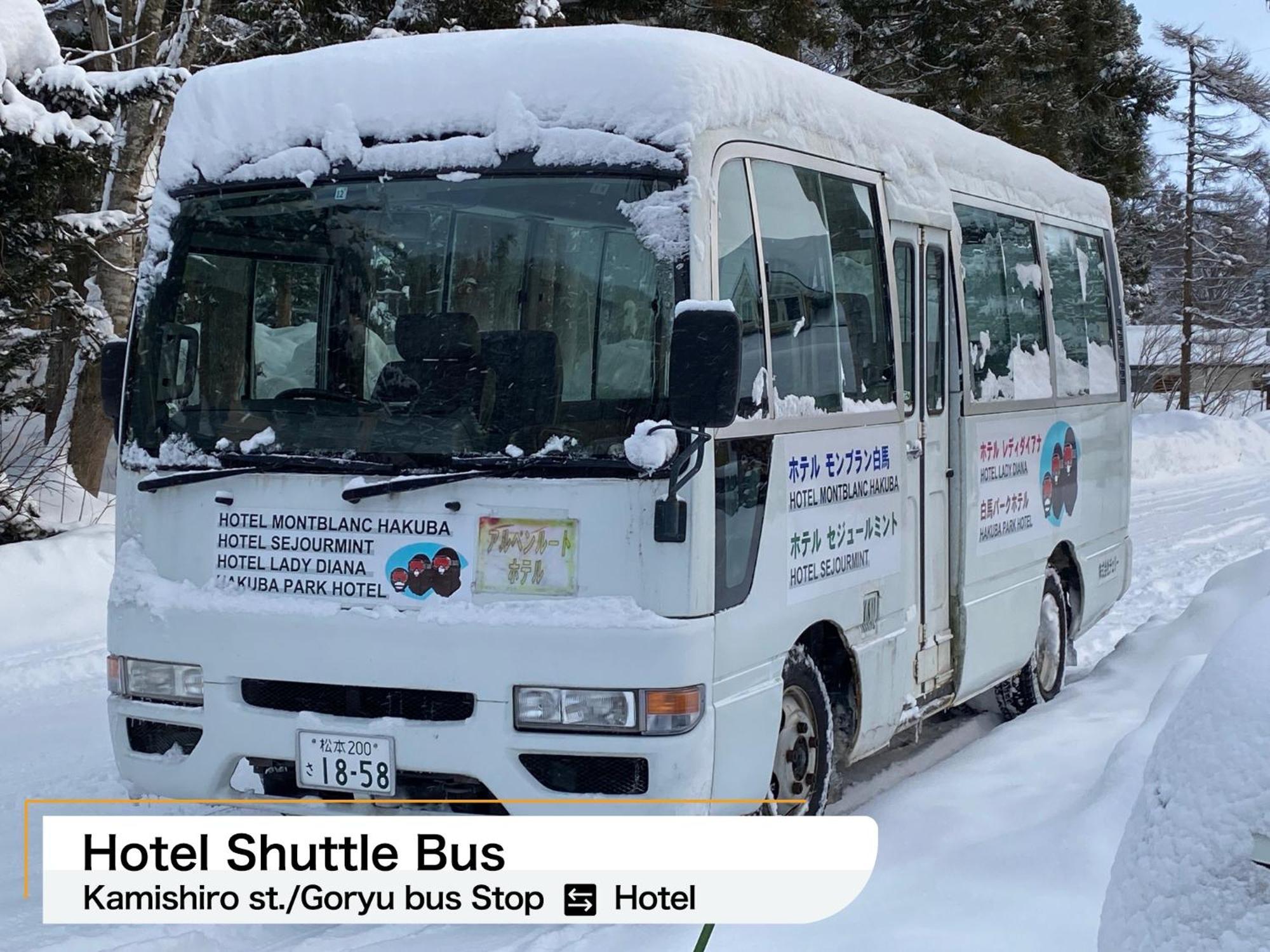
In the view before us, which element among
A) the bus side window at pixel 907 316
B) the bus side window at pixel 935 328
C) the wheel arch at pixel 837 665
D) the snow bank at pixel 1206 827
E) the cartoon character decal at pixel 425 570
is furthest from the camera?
the bus side window at pixel 935 328

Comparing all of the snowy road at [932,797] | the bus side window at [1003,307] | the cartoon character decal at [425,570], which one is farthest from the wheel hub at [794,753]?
the bus side window at [1003,307]

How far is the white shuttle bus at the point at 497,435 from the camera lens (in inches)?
178

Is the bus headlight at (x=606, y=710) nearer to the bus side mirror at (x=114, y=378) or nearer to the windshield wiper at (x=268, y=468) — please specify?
the windshield wiper at (x=268, y=468)

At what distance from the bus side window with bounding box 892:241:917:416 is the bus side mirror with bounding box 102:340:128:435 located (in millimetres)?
3178

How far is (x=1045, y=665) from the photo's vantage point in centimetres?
873

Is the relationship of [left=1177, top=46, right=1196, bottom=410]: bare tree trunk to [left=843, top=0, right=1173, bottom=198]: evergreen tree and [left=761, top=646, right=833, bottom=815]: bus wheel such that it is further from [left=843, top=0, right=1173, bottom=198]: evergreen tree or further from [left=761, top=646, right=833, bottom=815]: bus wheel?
[left=761, top=646, right=833, bottom=815]: bus wheel

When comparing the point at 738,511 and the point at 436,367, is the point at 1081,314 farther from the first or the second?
the point at 436,367

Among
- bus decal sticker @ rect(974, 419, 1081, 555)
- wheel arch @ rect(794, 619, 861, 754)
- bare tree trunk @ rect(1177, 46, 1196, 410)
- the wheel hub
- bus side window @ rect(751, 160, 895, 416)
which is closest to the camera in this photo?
bus side window @ rect(751, 160, 895, 416)

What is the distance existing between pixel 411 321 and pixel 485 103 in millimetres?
760

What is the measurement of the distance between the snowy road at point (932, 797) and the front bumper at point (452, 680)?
0.51 m

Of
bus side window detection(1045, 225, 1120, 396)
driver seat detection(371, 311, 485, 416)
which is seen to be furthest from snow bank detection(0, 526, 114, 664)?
bus side window detection(1045, 225, 1120, 396)

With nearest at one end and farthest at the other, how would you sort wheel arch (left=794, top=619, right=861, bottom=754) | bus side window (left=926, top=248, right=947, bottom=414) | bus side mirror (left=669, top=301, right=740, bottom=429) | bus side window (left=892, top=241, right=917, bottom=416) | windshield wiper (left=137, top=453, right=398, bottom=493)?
bus side mirror (left=669, top=301, right=740, bottom=429) → windshield wiper (left=137, top=453, right=398, bottom=493) → wheel arch (left=794, top=619, right=861, bottom=754) → bus side window (left=892, top=241, right=917, bottom=416) → bus side window (left=926, top=248, right=947, bottom=414)

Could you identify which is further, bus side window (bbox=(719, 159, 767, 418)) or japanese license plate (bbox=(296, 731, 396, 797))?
bus side window (bbox=(719, 159, 767, 418))

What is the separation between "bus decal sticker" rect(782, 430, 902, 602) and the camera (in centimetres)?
529
